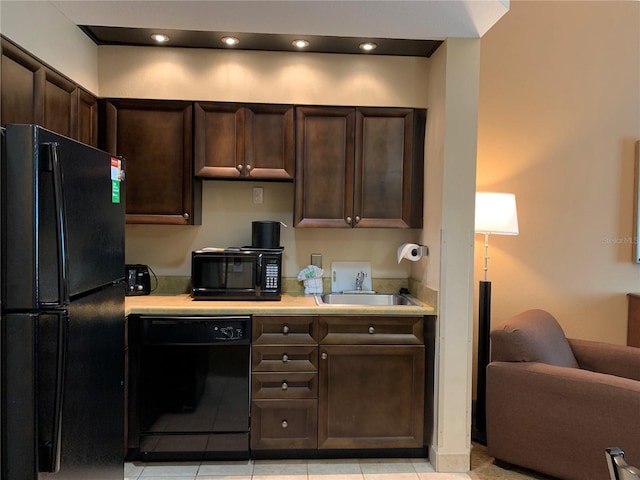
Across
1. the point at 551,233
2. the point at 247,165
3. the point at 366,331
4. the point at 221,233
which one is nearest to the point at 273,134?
the point at 247,165

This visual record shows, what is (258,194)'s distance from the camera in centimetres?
305

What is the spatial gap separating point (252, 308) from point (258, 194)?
0.88 meters

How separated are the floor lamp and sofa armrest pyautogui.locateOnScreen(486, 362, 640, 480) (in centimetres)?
26

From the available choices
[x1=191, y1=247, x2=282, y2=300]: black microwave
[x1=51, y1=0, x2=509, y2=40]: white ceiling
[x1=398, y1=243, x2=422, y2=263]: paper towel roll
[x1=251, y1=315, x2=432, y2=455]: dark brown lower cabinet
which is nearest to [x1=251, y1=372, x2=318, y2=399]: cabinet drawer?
[x1=251, y1=315, x2=432, y2=455]: dark brown lower cabinet

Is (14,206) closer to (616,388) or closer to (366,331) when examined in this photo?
(366,331)

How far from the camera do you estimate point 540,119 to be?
3.09 meters

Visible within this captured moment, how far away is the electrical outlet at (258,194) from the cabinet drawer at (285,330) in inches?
34.5

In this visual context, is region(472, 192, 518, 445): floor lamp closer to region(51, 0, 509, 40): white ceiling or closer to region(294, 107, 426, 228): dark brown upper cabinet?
region(294, 107, 426, 228): dark brown upper cabinet

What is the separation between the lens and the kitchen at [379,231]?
2488 millimetres

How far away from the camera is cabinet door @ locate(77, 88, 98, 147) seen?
245 cm

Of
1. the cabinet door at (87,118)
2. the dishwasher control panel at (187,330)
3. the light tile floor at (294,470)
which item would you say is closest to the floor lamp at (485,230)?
the light tile floor at (294,470)

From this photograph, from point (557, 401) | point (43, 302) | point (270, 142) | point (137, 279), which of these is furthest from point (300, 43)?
point (557, 401)

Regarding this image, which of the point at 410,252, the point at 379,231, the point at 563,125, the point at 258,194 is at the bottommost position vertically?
the point at 410,252

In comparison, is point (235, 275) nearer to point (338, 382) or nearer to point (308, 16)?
point (338, 382)
